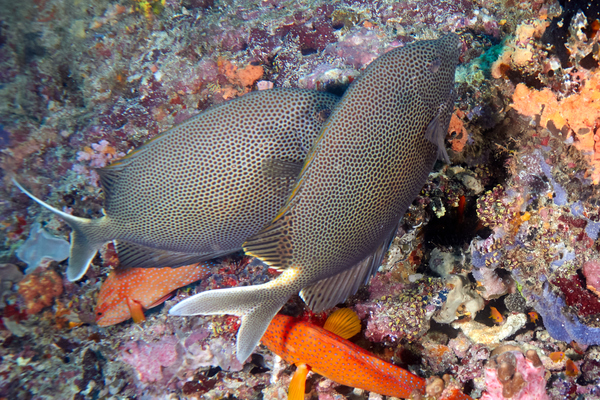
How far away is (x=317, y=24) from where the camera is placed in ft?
13.1

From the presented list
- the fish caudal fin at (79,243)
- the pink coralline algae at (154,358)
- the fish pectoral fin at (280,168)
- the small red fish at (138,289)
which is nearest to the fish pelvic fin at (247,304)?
the fish pectoral fin at (280,168)

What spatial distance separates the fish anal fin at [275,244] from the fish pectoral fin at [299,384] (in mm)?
1178

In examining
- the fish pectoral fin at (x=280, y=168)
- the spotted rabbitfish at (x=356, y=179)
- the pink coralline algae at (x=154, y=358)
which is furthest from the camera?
the pink coralline algae at (x=154, y=358)

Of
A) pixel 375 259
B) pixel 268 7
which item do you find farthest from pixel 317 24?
pixel 375 259

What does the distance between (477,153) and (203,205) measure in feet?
7.43

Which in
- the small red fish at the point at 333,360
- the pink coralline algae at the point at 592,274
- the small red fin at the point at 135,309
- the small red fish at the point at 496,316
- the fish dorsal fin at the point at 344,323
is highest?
the pink coralline algae at the point at 592,274

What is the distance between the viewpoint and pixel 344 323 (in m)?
2.73

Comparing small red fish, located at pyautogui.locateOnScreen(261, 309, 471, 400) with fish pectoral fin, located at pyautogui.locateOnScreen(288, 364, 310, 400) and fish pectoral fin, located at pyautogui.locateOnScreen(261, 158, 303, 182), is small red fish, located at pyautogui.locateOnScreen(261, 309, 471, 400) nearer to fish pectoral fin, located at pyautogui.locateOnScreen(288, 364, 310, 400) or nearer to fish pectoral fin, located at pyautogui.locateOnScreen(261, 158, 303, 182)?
fish pectoral fin, located at pyautogui.locateOnScreen(288, 364, 310, 400)

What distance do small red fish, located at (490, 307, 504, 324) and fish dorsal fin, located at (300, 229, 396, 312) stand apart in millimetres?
1531

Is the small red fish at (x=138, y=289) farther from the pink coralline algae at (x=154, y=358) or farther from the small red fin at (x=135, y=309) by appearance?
the pink coralline algae at (x=154, y=358)

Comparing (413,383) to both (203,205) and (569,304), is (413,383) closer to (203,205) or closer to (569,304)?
(569,304)

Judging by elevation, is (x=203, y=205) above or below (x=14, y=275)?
above

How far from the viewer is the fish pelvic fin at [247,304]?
2.00m

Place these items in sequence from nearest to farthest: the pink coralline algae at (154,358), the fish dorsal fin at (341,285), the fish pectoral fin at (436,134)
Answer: the fish pectoral fin at (436,134) < the fish dorsal fin at (341,285) < the pink coralline algae at (154,358)
